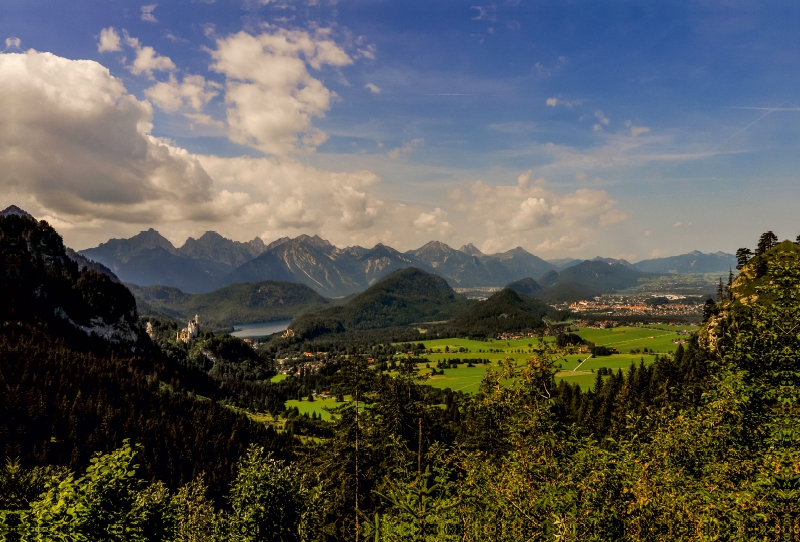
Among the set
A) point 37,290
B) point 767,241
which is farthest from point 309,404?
point 767,241

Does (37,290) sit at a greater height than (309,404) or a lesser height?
greater

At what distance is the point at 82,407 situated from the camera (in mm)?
107500

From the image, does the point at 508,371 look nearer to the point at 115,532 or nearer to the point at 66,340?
the point at 115,532

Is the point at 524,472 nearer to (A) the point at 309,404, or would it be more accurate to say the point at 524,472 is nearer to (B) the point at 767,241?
(B) the point at 767,241

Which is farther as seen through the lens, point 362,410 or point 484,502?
point 362,410

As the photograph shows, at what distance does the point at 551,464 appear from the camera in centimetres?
1246

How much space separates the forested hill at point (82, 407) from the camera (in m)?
97.4

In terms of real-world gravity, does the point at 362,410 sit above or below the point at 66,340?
above

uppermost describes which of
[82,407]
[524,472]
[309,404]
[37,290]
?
[37,290]

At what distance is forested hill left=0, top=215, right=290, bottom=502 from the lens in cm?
9744

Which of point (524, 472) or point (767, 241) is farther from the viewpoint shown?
point (767, 241)

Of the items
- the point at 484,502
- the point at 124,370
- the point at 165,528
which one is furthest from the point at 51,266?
the point at 484,502

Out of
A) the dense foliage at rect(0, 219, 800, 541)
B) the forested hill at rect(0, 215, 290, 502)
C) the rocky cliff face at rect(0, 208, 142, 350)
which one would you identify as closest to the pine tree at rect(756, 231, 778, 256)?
the dense foliage at rect(0, 219, 800, 541)

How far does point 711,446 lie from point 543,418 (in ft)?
26.8
